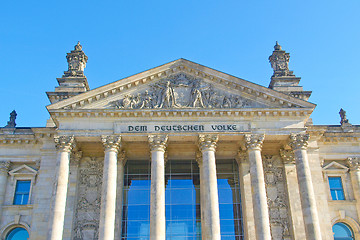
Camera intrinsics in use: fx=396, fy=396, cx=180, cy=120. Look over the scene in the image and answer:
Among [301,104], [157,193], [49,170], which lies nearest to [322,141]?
[301,104]

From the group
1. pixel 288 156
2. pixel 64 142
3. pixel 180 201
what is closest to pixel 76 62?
pixel 64 142

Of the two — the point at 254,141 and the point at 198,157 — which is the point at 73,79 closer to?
the point at 198,157

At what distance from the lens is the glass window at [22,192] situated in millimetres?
30650

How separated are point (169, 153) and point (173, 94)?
4922 millimetres

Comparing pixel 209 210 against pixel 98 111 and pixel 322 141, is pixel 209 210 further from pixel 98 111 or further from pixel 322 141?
pixel 322 141

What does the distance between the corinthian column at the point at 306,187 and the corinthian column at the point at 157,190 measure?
9.28 meters

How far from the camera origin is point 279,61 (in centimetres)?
3491

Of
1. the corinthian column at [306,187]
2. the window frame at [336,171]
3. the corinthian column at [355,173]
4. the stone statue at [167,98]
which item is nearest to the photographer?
the corinthian column at [306,187]

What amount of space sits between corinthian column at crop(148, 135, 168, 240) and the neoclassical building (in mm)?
92

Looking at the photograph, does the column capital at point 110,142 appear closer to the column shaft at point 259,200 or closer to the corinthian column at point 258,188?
the corinthian column at point 258,188

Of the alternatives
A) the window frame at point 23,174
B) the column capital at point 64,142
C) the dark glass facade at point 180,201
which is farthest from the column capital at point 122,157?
the window frame at point 23,174

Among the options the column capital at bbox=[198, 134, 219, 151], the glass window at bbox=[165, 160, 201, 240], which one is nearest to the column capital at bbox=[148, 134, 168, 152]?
the column capital at bbox=[198, 134, 219, 151]

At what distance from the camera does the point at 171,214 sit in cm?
2977

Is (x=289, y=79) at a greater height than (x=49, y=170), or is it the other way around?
(x=289, y=79)
